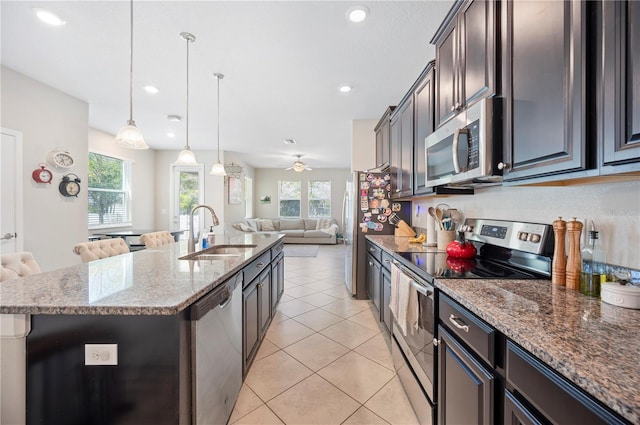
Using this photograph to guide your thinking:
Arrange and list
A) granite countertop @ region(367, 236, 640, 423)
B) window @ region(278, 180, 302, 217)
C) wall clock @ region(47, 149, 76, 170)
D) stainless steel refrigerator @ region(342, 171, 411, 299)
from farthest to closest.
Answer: window @ region(278, 180, 302, 217) → stainless steel refrigerator @ region(342, 171, 411, 299) → wall clock @ region(47, 149, 76, 170) → granite countertop @ region(367, 236, 640, 423)

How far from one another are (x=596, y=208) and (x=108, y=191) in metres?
6.71

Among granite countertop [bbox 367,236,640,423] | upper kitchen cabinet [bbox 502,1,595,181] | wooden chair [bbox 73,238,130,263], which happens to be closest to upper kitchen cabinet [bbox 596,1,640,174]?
upper kitchen cabinet [bbox 502,1,595,181]

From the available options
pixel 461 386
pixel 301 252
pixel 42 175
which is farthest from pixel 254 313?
pixel 301 252

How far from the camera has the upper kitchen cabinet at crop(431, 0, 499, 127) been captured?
1318mm

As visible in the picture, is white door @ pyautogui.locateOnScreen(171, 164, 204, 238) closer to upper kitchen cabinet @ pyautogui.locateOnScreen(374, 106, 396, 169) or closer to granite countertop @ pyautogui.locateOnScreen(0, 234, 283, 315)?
upper kitchen cabinet @ pyautogui.locateOnScreen(374, 106, 396, 169)

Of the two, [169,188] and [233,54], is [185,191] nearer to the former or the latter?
[169,188]

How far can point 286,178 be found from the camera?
31.8 ft

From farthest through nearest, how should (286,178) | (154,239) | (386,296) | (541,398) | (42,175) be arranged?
(286,178)
(42,175)
(154,239)
(386,296)
(541,398)

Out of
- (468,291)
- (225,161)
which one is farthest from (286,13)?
(225,161)

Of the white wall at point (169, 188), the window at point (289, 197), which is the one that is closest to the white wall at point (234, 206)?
the white wall at point (169, 188)

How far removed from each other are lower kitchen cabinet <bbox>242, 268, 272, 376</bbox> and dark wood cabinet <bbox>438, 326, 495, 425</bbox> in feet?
3.92

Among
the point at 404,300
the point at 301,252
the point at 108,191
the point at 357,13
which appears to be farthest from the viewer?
the point at 301,252

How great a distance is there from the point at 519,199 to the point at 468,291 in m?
0.88

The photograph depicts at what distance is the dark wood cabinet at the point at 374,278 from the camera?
2755mm
